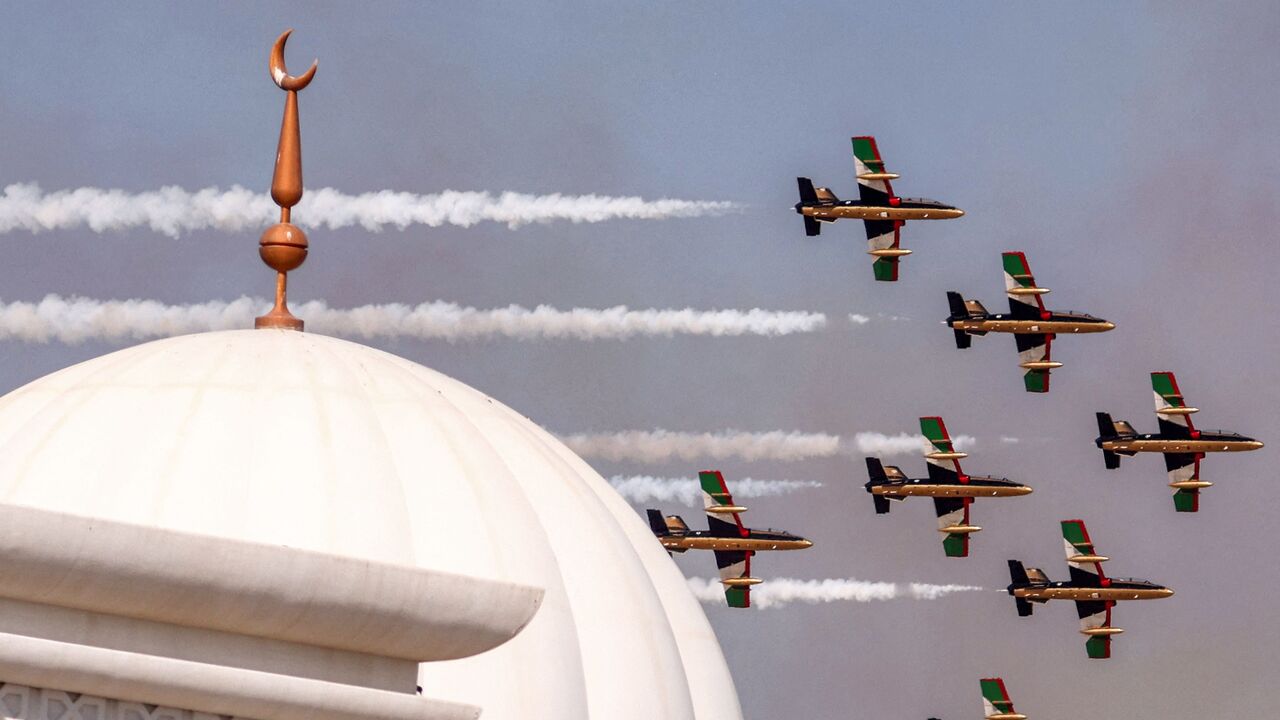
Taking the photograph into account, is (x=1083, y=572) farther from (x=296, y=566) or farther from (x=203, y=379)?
(x=296, y=566)

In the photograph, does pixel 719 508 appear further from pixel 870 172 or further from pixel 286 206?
pixel 286 206

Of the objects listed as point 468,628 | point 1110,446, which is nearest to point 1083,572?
point 1110,446

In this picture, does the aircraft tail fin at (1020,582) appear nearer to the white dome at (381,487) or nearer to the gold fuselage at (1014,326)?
the gold fuselage at (1014,326)

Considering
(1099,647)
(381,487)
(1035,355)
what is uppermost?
(1035,355)

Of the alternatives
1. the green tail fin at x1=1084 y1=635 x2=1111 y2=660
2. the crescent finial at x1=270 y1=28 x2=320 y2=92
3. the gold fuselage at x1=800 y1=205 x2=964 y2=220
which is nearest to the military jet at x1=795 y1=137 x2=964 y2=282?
the gold fuselage at x1=800 y1=205 x2=964 y2=220

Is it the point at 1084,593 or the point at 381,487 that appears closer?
the point at 381,487

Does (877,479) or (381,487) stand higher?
(877,479)

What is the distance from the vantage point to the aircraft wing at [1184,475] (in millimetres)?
129000

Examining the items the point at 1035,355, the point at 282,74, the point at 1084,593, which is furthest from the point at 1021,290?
the point at 282,74

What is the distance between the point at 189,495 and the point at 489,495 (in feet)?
13.6

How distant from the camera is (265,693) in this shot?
20.9m

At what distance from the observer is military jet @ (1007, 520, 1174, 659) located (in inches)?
5266

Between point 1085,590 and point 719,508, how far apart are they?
19761 mm

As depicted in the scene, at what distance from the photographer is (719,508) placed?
133000 millimetres
